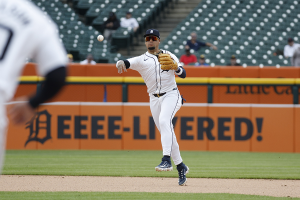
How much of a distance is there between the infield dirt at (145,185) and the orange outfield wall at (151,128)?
3.57 meters

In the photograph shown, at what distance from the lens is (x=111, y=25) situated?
14.9 meters

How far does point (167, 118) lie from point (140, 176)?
131 cm

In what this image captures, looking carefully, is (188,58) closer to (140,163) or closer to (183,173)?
(140,163)

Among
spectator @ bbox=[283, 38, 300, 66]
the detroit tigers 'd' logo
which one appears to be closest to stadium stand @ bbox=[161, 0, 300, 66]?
spectator @ bbox=[283, 38, 300, 66]

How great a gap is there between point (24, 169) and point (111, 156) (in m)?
2.25

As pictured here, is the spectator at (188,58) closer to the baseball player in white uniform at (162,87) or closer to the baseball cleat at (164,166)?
the baseball player in white uniform at (162,87)

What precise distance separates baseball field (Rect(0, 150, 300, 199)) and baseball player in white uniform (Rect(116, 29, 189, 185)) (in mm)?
468

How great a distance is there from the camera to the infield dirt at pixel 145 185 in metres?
5.28

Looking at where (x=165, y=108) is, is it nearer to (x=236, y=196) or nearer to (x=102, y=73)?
(x=236, y=196)

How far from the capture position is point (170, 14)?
18125 millimetres

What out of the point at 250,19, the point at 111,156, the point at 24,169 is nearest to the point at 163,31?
the point at 250,19

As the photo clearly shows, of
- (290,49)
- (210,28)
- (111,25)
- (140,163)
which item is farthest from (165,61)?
(210,28)

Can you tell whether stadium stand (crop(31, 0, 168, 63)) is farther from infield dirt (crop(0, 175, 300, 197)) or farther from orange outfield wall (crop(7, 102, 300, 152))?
infield dirt (crop(0, 175, 300, 197))

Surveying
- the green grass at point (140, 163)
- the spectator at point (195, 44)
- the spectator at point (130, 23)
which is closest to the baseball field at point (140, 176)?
the green grass at point (140, 163)
